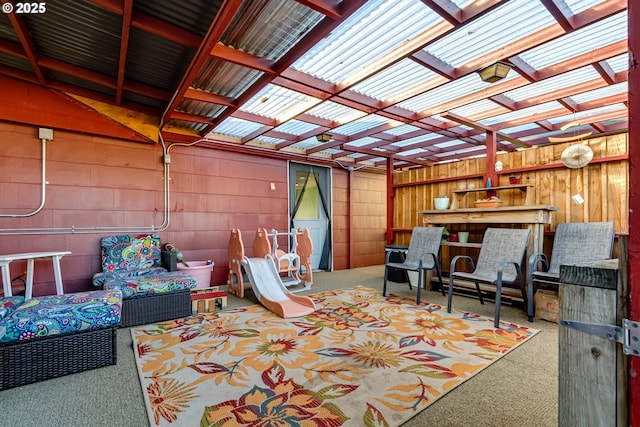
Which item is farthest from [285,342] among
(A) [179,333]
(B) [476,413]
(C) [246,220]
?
(C) [246,220]

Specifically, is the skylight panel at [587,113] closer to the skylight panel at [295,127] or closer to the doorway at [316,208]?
the skylight panel at [295,127]

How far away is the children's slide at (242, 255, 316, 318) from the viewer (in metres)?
3.43

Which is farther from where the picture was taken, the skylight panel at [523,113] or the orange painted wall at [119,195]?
the skylight panel at [523,113]

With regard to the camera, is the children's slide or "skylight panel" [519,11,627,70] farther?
the children's slide

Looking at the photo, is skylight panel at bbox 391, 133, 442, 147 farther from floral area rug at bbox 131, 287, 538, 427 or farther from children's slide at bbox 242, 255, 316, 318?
children's slide at bbox 242, 255, 316, 318

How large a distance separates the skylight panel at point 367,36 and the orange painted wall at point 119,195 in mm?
2790

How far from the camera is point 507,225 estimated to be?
4363 millimetres

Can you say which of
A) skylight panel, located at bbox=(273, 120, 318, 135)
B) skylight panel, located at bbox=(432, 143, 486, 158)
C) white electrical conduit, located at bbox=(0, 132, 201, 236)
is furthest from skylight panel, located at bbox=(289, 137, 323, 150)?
skylight panel, located at bbox=(432, 143, 486, 158)

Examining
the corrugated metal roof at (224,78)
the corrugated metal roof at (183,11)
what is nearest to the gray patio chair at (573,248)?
the corrugated metal roof at (224,78)

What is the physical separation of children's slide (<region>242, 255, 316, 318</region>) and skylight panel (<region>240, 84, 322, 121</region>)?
6.44 ft

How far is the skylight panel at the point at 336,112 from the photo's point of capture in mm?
3812

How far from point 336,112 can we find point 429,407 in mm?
3382

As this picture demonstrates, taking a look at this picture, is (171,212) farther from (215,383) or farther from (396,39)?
(396,39)

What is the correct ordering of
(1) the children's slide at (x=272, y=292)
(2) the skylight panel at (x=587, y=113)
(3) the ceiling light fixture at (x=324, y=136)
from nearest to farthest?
(1) the children's slide at (x=272, y=292) → (2) the skylight panel at (x=587, y=113) → (3) the ceiling light fixture at (x=324, y=136)
